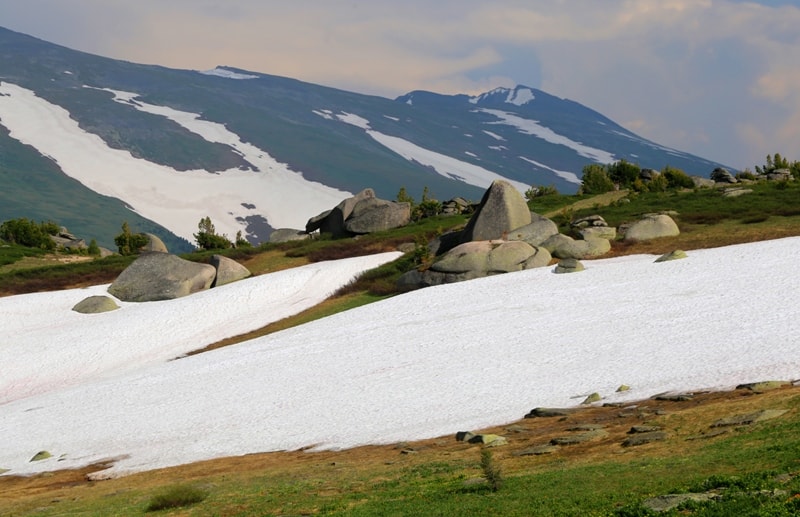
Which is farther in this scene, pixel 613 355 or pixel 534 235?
pixel 534 235

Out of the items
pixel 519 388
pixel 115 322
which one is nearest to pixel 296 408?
pixel 519 388

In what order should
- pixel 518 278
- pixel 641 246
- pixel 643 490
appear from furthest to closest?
1. pixel 641 246
2. pixel 518 278
3. pixel 643 490

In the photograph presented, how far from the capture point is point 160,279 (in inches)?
2458

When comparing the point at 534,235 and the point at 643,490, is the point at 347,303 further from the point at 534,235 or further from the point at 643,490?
the point at 643,490

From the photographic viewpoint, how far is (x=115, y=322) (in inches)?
2132

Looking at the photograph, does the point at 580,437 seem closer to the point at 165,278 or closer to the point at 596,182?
the point at 165,278

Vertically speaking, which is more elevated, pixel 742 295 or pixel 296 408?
pixel 742 295

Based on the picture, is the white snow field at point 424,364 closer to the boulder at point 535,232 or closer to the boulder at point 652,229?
the boulder at point 652,229

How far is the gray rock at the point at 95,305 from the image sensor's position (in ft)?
192

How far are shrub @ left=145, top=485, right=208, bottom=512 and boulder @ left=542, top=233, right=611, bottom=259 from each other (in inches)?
1436

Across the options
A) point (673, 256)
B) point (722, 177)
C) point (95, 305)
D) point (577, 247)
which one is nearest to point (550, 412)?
point (673, 256)

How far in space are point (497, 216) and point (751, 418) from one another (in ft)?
134

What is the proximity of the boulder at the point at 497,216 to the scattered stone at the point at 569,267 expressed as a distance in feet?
30.6

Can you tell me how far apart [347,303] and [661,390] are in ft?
100
